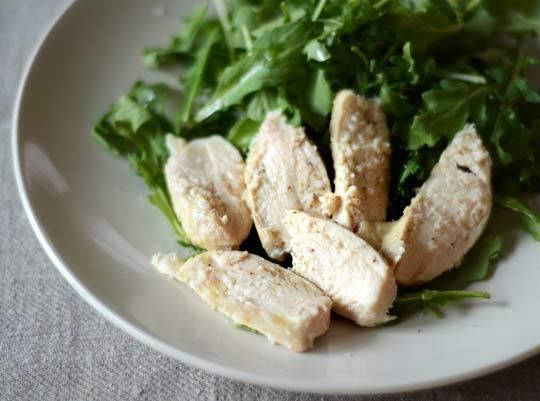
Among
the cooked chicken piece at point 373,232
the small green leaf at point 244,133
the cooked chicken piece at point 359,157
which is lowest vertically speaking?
the cooked chicken piece at point 373,232


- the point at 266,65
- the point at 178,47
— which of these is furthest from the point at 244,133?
the point at 178,47

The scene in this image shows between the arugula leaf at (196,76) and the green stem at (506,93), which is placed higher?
the arugula leaf at (196,76)

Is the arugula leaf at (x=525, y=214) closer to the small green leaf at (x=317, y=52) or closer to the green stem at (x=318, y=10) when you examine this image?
the small green leaf at (x=317, y=52)

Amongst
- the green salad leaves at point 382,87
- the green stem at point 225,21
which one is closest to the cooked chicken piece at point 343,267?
the green salad leaves at point 382,87

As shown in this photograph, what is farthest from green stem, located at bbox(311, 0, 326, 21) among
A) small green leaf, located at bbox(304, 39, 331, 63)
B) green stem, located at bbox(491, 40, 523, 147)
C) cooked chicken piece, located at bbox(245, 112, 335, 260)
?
green stem, located at bbox(491, 40, 523, 147)

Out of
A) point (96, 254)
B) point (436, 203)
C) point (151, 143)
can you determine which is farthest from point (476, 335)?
point (151, 143)

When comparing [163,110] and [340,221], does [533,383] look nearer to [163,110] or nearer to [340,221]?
[340,221]
